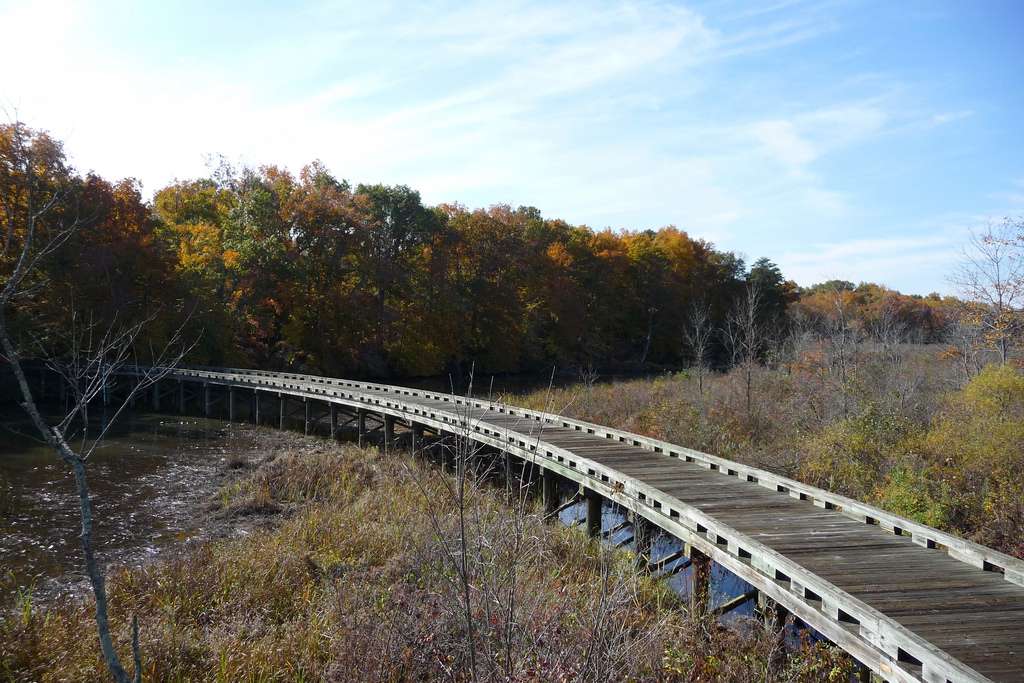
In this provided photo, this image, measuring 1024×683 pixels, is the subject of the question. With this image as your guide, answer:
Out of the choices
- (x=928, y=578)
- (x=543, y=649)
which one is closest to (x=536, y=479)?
(x=928, y=578)

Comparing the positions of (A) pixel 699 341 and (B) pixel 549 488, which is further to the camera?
(A) pixel 699 341

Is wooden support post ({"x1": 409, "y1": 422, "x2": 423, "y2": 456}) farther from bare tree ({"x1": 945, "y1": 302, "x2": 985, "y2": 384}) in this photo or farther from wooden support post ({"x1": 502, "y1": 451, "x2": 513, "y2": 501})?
bare tree ({"x1": 945, "y1": 302, "x2": 985, "y2": 384})

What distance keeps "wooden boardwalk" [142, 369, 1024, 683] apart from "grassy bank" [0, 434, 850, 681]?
0.75m

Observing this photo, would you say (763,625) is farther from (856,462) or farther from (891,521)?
(856,462)

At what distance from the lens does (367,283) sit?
42.0m

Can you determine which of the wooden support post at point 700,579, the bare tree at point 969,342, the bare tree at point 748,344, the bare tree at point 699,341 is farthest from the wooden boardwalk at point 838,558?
the bare tree at point 699,341

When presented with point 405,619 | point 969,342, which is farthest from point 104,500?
point 969,342

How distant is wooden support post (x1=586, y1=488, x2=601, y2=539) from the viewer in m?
11.8

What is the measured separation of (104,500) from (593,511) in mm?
10917

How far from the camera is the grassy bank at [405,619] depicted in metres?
4.70

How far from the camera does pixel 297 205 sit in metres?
38.3

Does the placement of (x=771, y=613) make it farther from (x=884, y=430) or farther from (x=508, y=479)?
(x=884, y=430)

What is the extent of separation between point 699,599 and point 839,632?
2.76 m

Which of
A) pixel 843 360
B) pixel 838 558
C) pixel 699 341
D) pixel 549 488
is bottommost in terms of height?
pixel 549 488
